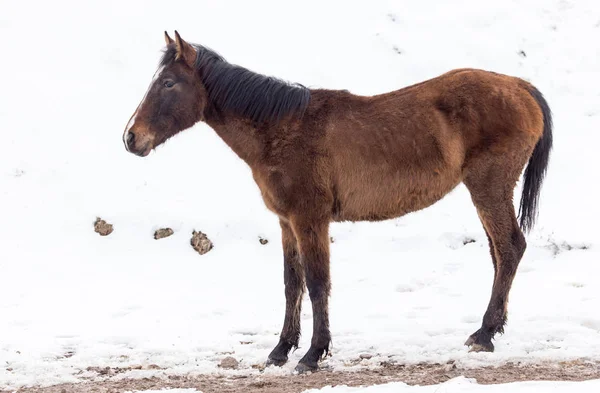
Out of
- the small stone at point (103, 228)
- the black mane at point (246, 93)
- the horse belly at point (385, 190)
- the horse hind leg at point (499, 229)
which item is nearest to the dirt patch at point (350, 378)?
the horse hind leg at point (499, 229)

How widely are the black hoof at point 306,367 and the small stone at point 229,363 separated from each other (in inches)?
26.0

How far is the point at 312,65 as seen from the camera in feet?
47.1

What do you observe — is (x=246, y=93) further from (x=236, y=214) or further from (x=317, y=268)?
(x=236, y=214)

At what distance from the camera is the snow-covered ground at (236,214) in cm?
743

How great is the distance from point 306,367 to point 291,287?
916mm

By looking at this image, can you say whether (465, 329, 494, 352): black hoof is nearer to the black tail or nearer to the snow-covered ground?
the snow-covered ground

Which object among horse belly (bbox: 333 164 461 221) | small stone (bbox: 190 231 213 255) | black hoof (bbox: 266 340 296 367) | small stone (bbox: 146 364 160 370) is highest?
small stone (bbox: 190 231 213 255)

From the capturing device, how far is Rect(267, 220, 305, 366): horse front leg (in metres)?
6.88

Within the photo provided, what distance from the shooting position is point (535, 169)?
23.4ft

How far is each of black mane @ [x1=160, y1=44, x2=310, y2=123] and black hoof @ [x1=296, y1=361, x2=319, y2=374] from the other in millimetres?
2250

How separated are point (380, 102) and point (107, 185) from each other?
6.16 metres

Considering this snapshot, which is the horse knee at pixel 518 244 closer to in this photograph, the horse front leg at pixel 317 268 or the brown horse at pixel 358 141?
the brown horse at pixel 358 141

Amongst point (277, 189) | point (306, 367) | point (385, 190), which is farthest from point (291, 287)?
point (385, 190)

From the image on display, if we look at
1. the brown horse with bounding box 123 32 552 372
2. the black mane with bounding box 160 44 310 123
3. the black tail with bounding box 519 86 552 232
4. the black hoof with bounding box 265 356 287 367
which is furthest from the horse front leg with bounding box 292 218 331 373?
the black tail with bounding box 519 86 552 232
